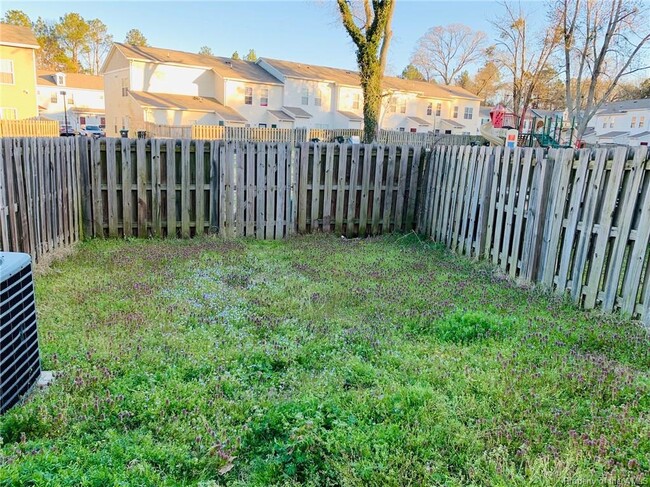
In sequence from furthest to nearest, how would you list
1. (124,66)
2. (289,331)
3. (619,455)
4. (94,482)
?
1. (124,66)
2. (289,331)
3. (619,455)
4. (94,482)

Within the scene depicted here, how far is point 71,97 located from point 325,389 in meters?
53.3

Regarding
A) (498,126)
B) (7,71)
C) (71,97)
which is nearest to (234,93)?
(7,71)

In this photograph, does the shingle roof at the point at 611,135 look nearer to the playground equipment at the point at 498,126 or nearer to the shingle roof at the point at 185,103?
the playground equipment at the point at 498,126

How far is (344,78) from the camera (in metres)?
39.2

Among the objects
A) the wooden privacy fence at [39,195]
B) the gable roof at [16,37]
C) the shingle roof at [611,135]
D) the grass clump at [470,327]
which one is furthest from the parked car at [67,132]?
the shingle roof at [611,135]

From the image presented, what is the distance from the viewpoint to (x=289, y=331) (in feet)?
12.8

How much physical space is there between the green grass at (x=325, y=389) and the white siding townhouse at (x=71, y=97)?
46073 mm

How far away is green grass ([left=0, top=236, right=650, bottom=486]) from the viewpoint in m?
2.23

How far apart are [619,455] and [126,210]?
23.6 feet

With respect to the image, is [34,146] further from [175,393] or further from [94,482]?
[94,482]

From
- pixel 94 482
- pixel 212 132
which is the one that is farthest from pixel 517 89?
pixel 94 482

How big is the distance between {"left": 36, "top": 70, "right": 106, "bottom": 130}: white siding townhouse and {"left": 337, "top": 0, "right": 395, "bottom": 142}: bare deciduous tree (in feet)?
110

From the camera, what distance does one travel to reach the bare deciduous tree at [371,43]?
60.4 ft

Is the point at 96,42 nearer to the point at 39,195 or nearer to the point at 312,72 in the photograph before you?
the point at 312,72
